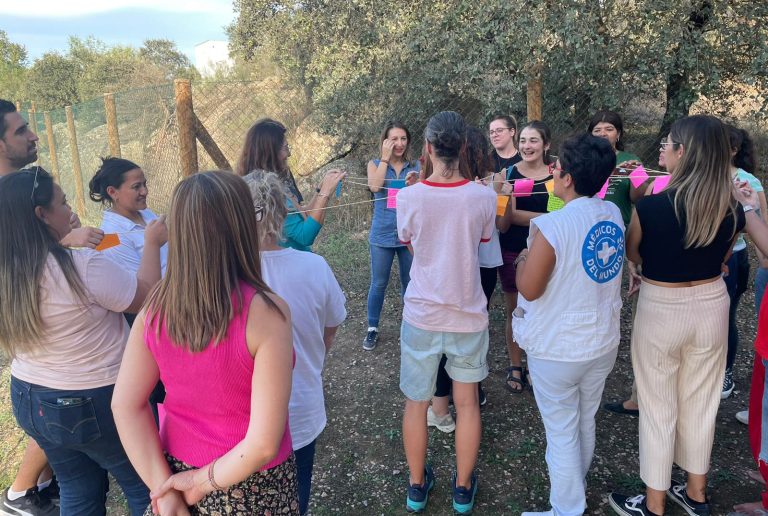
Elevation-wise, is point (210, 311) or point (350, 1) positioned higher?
point (350, 1)

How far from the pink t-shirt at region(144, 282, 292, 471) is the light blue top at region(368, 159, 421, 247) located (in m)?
2.65

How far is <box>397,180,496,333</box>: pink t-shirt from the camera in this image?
2266 mm

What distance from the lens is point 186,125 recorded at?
4.16 metres

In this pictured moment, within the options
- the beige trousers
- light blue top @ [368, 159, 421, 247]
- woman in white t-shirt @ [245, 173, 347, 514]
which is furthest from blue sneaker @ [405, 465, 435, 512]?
light blue top @ [368, 159, 421, 247]

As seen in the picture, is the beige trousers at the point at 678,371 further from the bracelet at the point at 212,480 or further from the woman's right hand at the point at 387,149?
A: the woman's right hand at the point at 387,149

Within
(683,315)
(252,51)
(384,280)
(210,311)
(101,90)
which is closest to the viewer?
(210,311)

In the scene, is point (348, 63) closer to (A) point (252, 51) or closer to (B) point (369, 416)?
(B) point (369, 416)

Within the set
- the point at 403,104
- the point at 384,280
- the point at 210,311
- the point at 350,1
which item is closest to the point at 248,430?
the point at 210,311

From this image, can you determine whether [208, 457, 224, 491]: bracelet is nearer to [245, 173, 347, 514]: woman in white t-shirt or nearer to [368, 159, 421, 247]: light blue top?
[245, 173, 347, 514]: woman in white t-shirt

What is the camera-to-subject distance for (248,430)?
1.33 metres

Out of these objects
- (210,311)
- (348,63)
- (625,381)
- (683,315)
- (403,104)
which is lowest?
(625,381)

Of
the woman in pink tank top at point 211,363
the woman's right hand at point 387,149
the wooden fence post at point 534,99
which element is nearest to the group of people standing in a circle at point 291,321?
the woman in pink tank top at point 211,363

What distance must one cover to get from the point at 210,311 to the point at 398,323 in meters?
3.48

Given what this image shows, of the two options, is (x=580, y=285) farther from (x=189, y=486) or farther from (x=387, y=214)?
(x=387, y=214)
